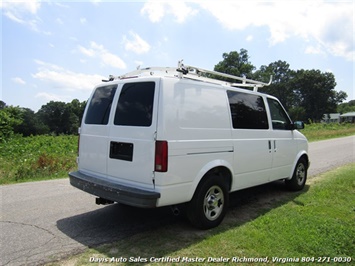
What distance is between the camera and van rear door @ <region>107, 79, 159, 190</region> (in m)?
3.95

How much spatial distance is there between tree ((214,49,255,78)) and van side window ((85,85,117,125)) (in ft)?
178

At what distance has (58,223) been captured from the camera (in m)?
4.71

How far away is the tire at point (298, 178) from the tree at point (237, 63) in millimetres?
A: 51867

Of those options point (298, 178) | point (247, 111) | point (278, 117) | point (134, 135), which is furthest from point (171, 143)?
point (298, 178)

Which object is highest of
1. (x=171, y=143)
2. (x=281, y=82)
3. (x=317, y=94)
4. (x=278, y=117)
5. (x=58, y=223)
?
(x=281, y=82)

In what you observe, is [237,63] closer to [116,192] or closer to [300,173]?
[300,173]

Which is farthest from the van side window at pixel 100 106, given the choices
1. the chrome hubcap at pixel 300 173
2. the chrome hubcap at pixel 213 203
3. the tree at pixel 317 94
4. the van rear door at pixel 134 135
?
the tree at pixel 317 94

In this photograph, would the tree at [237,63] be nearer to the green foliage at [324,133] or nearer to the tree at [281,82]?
the green foliage at [324,133]

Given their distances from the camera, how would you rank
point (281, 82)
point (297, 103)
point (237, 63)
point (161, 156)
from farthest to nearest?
point (281, 82) → point (297, 103) → point (237, 63) → point (161, 156)

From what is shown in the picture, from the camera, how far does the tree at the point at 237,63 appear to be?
57.8m

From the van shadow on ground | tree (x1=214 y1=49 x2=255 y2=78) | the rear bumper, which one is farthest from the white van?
tree (x1=214 y1=49 x2=255 y2=78)

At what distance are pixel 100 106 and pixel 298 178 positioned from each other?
4760mm

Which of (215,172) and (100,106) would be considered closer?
(215,172)

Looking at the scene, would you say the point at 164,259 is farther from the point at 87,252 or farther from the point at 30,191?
the point at 30,191
